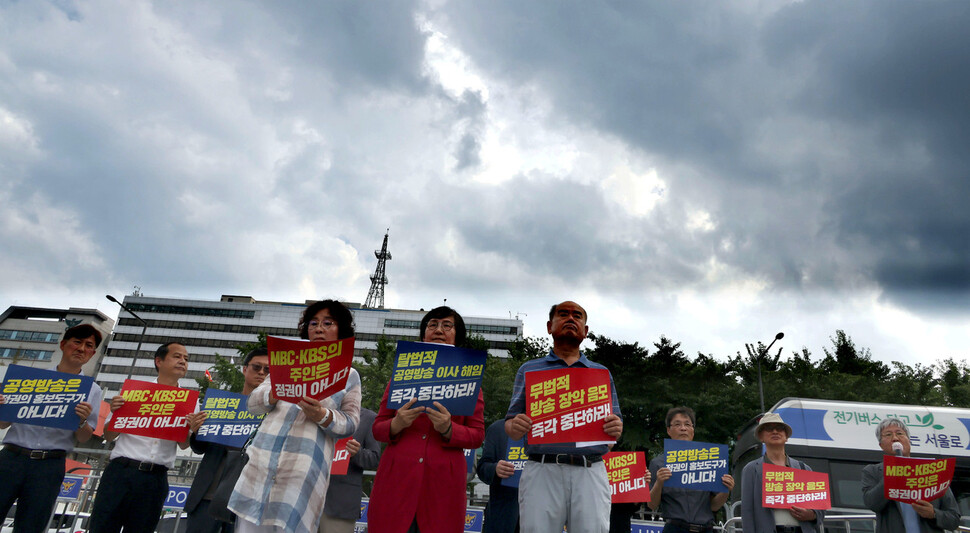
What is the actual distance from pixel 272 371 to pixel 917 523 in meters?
5.87

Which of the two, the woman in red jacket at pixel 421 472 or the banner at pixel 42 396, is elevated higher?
the banner at pixel 42 396

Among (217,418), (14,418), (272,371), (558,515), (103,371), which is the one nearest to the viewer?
(272,371)

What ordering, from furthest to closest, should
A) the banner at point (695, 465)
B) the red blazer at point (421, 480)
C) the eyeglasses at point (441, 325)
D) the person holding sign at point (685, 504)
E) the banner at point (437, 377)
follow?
1. the banner at point (695, 465)
2. the person holding sign at point (685, 504)
3. the eyeglasses at point (441, 325)
4. the banner at point (437, 377)
5. the red blazer at point (421, 480)

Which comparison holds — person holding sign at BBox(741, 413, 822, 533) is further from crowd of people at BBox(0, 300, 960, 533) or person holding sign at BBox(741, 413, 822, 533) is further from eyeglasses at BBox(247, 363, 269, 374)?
eyeglasses at BBox(247, 363, 269, 374)

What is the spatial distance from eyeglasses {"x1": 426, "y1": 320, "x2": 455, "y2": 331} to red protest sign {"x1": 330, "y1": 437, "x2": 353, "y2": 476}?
2393mm

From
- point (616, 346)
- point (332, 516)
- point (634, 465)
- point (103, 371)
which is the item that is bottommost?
point (332, 516)

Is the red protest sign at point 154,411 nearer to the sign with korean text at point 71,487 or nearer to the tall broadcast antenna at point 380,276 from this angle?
the sign with korean text at point 71,487

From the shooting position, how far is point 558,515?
12.3 ft

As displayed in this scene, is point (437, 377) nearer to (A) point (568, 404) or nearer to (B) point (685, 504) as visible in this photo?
(A) point (568, 404)

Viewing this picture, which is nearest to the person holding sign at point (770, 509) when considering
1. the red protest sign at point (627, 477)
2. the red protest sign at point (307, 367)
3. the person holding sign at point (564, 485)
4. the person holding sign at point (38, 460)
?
the red protest sign at point (627, 477)

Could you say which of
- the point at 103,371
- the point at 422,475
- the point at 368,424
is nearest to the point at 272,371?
the point at 422,475

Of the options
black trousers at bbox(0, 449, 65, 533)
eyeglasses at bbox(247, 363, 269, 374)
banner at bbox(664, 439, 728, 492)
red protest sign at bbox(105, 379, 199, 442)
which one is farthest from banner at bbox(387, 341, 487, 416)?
black trousers at bbox(0, 449, 65, 533)

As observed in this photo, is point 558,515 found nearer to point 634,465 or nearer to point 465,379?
point 465,379

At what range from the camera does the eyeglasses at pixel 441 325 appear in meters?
4.38
